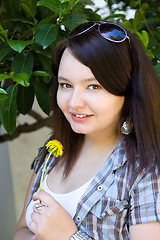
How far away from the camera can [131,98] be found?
1142mm

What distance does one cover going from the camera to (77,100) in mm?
1066

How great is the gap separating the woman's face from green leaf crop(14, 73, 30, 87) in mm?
126

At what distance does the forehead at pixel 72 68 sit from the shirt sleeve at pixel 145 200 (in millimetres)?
332

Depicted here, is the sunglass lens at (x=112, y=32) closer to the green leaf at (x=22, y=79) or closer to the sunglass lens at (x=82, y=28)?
the sunglass lens at (x=82, y=28)

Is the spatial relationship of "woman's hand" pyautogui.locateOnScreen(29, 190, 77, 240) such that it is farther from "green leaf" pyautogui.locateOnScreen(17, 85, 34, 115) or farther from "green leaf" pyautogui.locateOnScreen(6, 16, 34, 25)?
"green leaf" pyautogui.locateOnScreen(6, 16, 34, 25)

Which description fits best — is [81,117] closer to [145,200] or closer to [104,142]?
[104,142]

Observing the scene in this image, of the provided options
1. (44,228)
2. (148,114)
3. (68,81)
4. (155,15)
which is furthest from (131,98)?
(155,15)

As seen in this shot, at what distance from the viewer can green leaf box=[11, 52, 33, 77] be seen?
1309mm

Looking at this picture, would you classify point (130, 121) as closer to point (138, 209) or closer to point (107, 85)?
point (107, 85)

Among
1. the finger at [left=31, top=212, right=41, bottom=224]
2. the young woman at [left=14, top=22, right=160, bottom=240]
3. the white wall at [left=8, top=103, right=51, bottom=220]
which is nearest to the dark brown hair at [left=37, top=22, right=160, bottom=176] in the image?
the young woman at [left=14, top=22, right=160, bottom=240]

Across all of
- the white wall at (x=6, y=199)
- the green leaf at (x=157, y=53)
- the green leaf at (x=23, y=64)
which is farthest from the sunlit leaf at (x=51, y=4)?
the white wall at (x=6, y=199)

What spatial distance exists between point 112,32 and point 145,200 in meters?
0.49

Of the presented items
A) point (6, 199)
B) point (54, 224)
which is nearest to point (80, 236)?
point (54, 224)

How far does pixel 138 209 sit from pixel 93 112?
300mm
